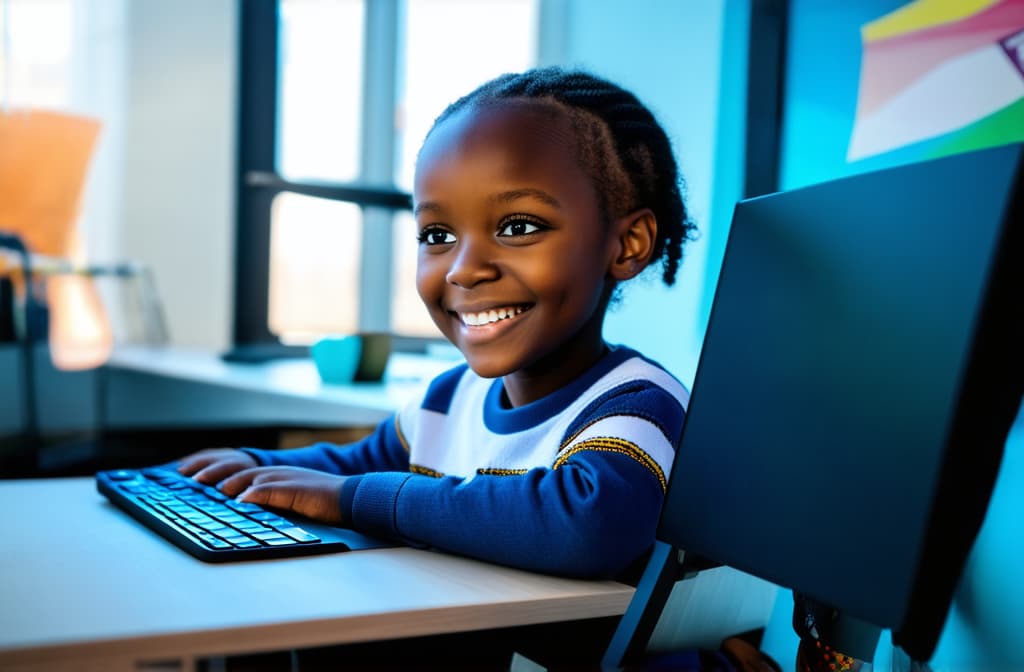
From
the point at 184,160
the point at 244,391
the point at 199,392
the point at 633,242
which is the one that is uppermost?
the point at 184,160

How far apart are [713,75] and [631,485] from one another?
0.77 meters

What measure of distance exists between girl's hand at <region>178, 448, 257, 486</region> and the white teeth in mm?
264

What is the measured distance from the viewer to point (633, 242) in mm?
902

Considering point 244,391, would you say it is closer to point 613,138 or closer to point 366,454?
point 366,454

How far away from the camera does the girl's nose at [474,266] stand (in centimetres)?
83

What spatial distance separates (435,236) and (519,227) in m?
0.10

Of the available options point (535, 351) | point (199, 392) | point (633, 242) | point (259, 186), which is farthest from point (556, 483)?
point (199, 392)

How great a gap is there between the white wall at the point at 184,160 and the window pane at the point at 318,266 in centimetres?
18

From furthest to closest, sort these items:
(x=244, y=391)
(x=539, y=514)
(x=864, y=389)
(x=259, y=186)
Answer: (x=259, y=186)
(x=244, y=391)
(x=539, y=514)
(x=864, y=389)

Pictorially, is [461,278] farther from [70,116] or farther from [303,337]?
[70,116]

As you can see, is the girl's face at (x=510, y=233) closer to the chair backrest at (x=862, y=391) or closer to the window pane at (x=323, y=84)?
the chair backrest at (x=862, y=391)

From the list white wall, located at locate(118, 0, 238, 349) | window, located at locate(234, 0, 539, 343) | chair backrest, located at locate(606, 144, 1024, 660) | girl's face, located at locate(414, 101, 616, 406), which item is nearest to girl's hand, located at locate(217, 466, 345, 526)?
girl's face, located at locate(414, 101, 616, 406)

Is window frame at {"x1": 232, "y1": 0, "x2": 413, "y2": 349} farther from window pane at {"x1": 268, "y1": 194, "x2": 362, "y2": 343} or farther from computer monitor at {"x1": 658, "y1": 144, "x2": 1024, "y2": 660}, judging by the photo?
computer monitor at {"x1": 658, "y1": 144, "x2": 1024, "y2": 660}

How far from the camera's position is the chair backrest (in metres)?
0.44
